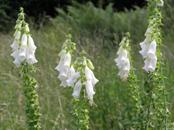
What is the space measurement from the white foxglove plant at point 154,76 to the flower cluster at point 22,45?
676 millimetres

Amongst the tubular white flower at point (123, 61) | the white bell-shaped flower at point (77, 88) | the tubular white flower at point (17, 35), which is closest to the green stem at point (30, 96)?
the tubular white flower at point (17, 35)

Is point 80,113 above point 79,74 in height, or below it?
below

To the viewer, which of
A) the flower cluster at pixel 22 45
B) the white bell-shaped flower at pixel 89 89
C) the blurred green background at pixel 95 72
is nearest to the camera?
the white bell-shaped flower at pixel 89 89

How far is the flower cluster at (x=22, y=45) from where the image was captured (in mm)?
3484

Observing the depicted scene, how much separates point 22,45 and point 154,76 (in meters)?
0.82

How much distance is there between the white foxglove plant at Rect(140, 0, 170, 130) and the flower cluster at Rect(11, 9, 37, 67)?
0.68m

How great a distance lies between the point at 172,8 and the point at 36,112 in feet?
18.2

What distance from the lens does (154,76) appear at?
11.4 feet

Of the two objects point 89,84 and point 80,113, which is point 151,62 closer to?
point 89,84

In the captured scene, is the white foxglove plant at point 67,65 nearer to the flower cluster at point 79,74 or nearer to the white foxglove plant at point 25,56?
the flower cluster at point 79,74

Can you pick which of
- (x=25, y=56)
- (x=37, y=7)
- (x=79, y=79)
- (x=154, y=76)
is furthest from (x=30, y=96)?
(x=37, y=7)

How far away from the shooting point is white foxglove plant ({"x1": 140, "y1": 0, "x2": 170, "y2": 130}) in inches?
133

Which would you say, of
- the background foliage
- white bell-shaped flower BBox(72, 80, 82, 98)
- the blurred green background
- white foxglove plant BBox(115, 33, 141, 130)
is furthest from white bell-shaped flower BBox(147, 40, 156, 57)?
the background foliage

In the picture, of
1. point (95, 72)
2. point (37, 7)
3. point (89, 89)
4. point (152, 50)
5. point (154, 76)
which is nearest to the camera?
point (89, 89)
